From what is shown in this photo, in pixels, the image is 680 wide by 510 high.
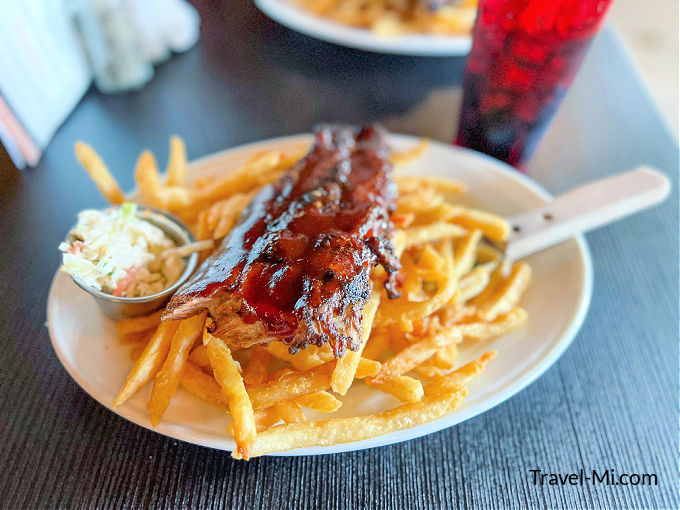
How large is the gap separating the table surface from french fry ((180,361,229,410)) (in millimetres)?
218

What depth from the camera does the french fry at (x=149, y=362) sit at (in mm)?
1462

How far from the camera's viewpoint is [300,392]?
1.42m

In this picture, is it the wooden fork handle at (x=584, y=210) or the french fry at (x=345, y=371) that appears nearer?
the french fry at (x=345, y=371)

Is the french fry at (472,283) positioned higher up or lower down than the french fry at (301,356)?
lower down

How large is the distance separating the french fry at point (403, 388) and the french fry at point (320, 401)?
0.51 feet

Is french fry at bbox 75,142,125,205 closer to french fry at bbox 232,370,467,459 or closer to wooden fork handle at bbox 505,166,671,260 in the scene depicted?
french fry at bbox 232,370,467,459

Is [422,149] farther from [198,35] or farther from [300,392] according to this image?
[198,35]

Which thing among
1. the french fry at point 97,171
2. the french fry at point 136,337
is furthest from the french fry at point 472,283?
the french fry at point 97,171

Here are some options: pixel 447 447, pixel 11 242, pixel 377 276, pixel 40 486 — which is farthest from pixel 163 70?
pixel 447 447

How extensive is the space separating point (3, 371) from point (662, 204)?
3.03m

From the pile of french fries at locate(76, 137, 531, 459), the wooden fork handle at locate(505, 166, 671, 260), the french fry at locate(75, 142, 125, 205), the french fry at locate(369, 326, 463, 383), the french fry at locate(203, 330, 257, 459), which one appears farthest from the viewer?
the wooden fork handle at locate(505, 166, 671, 260)

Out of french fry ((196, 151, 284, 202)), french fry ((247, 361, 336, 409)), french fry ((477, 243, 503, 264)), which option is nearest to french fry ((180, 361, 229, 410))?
french fry ((247, 361, 336, 409))

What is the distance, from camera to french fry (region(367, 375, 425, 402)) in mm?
1470

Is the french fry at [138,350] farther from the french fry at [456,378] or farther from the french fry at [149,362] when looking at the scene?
the french fry at [456,378]
